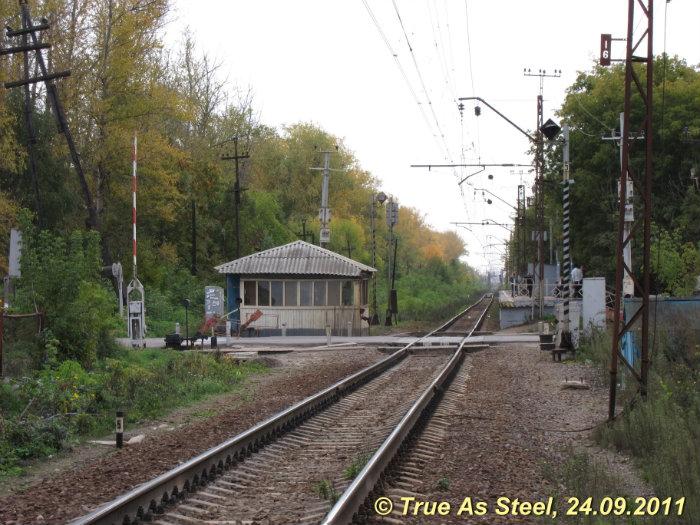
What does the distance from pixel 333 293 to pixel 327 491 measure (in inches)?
1133

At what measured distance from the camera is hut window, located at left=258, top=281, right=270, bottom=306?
121ft

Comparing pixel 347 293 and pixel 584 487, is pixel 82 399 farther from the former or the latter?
pixel 347 293

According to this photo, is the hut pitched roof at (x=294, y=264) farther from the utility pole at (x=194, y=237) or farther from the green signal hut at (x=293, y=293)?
the utility pole at (x=194, y=237)

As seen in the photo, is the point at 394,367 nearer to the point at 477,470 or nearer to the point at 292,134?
the point at 477,470

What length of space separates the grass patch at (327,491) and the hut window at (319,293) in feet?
92.3

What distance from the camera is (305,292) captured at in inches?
1449

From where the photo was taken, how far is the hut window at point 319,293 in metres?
36.7

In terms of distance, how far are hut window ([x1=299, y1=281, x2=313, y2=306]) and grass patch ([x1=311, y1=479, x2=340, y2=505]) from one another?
28152mm

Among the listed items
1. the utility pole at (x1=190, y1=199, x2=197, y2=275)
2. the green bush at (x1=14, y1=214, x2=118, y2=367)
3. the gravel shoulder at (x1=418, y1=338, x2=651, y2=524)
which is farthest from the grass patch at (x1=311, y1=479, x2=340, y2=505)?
the utility pole at (x1=190, y1=199, x2=197, y2=275)

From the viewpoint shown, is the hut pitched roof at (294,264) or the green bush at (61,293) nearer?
the green bush at (61,293)

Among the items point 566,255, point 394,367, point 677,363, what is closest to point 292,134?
point 566,255

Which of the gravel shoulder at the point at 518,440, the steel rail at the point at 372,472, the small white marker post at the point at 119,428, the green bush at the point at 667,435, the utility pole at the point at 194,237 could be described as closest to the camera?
the steel rail at the point at 372,472

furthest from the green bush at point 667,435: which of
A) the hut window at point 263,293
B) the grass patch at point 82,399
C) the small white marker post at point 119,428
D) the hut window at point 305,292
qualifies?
the hut window at point 263,293

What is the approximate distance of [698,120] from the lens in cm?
4131
